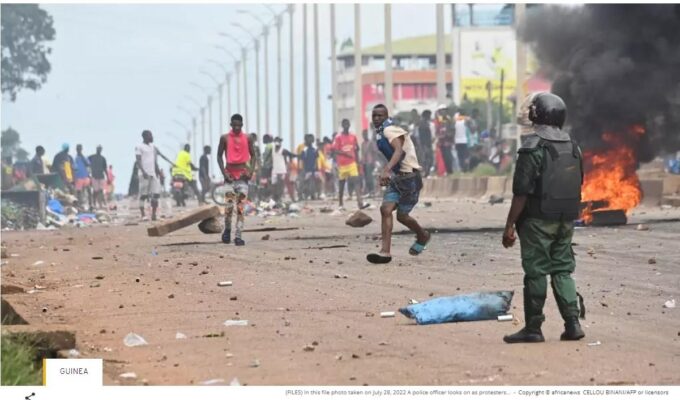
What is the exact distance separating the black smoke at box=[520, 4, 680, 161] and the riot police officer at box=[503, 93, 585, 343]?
11.1m

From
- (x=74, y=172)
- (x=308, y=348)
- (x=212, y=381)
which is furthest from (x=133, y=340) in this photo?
(x=74, y=172)

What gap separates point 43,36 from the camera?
53.2 m

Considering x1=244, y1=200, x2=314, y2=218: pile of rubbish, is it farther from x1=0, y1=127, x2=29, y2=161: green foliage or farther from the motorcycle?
x1=0, y1=127, x2=29, y2=161: green foliage

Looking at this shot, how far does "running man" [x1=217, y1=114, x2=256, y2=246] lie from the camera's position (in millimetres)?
16141

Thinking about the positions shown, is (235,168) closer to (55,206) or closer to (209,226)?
(209,226)

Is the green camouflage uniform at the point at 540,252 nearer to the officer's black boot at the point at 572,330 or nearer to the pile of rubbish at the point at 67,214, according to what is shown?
the officer's black boot at the point at 572,330

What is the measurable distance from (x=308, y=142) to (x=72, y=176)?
5.10 meters

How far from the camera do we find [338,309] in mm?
9586

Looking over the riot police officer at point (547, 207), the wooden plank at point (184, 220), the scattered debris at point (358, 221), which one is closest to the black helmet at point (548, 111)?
the riot police officer at point (547, 207)

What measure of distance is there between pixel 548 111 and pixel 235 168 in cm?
833

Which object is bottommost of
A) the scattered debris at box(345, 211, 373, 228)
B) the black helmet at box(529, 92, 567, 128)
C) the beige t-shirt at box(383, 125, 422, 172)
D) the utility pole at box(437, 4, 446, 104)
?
the scattered debris at box(345, 211, 373, 228)

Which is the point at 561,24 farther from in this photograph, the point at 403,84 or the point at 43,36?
the point at 403,84

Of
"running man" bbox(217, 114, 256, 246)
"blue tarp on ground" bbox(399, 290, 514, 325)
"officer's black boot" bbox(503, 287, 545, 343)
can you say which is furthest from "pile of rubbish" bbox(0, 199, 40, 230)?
"officer's black boot" bbox(503, 287, 545, 343)
